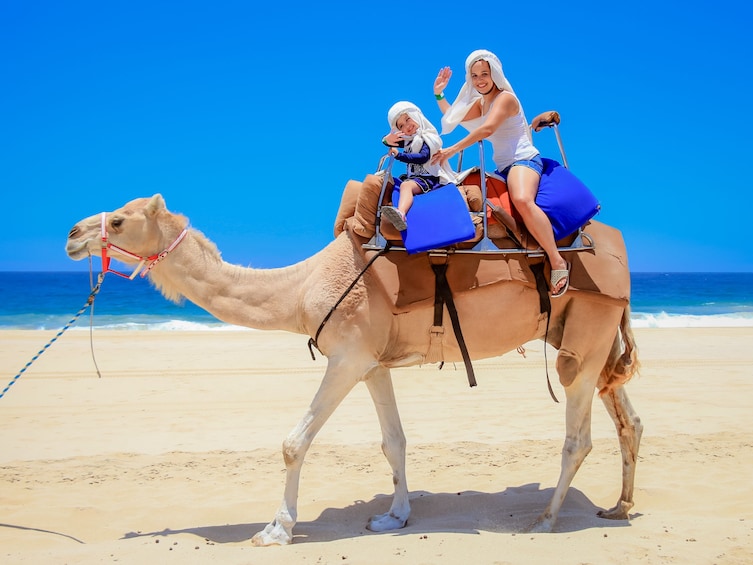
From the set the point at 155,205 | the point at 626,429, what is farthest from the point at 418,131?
the point at 626,429

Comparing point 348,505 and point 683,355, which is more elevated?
point 683,355

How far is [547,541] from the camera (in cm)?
492

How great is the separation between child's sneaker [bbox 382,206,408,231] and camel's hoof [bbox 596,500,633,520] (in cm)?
308

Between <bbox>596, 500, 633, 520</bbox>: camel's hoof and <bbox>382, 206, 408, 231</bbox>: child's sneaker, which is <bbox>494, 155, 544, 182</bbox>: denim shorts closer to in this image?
<bbox>382, 206, 408, 231</bbox>: child's sneaker

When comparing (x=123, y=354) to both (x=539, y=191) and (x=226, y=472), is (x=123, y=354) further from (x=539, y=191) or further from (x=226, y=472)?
(x=539, y=191)

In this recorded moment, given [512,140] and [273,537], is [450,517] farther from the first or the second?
[512,140]

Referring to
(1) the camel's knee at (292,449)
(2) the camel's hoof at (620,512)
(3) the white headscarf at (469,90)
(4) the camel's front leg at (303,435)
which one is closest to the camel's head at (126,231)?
(4) the camel's front leg at (303,435)

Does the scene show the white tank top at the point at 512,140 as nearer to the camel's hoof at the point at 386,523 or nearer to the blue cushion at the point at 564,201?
the blue cushion at the point at 564,201

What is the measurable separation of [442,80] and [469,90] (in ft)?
1.60

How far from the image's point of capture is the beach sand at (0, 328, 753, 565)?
4.89m

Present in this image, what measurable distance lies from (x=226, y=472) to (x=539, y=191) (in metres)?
4.44

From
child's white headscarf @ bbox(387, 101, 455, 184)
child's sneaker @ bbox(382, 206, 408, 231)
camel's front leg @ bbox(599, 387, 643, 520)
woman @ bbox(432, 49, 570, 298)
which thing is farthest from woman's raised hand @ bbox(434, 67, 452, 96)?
camel's front leg @ bbox(599, 387, 643, 520)

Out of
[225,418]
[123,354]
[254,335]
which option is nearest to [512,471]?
[225,418]

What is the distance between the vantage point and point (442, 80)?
6.33 metres
